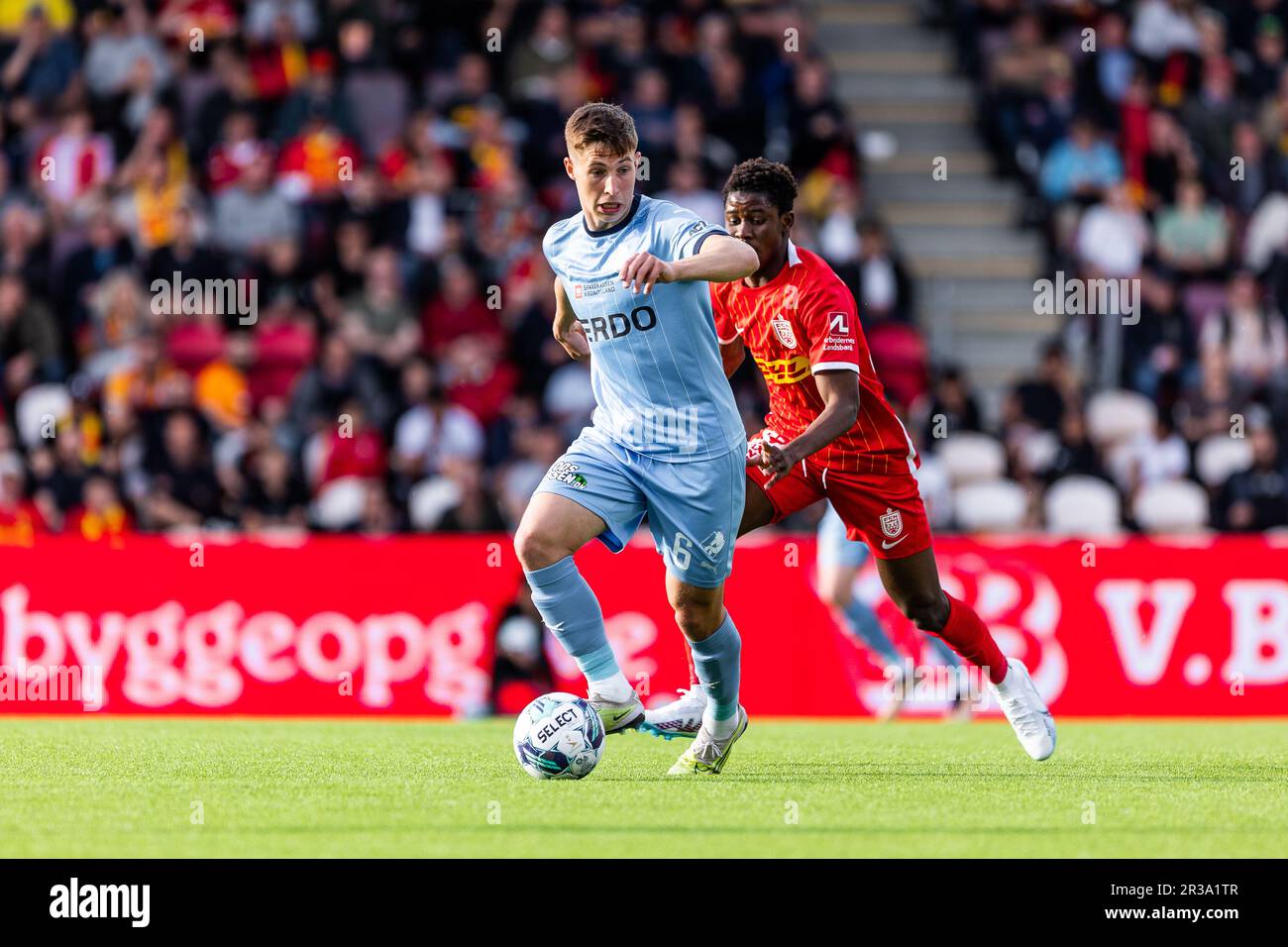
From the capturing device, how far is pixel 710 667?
328 inches

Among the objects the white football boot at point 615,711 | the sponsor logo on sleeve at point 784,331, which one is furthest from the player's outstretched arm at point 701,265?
the white football boot at point 615,711

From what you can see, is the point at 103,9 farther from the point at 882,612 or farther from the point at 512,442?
the point at 882,612

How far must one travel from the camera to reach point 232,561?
46.0 ft

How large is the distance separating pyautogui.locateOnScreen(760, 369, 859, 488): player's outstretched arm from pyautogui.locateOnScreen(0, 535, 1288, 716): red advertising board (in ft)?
18.1

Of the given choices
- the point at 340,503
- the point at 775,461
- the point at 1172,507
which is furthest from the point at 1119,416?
the point at 775,461

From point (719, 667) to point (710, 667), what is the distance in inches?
1.4

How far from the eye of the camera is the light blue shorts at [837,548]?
41.0 feet

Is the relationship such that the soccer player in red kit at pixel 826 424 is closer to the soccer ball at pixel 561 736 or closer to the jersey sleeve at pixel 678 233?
the soccer ball at pixel 561 736

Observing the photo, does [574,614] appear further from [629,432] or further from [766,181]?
[766,181]

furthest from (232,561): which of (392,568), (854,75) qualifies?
(854,75)

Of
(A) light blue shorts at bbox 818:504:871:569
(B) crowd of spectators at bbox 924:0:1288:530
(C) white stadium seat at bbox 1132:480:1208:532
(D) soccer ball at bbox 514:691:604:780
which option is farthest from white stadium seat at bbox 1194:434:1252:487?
(D) soccer ball at bbox 514:691:604:780

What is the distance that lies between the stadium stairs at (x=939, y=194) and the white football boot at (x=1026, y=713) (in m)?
9.15

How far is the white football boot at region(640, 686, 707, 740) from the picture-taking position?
28.1ft

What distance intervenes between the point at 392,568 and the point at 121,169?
5.58 meters
